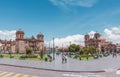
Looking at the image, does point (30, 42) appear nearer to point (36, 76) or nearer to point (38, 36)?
point (38, 36)

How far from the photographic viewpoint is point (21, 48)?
16712cm

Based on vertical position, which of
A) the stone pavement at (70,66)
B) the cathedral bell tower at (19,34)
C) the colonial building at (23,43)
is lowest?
the stone pavement at (70,66)

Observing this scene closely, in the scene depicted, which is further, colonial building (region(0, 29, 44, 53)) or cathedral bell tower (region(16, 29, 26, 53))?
colonial building (region(0, 29, 44, 53))

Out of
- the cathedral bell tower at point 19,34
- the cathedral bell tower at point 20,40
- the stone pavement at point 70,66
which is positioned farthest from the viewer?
the cathedral bell tower at point 19,34

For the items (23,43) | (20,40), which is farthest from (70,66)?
(23,43)

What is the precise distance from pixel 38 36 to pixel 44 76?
164943mm

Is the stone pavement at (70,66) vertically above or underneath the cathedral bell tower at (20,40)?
underneath

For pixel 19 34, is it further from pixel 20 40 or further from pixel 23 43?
pixel 23 43

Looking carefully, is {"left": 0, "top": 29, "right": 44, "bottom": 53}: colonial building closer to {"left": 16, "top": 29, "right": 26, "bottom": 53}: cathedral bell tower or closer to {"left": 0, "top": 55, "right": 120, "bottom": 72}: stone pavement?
{"left": 16, "top": 29, "right": 26, "bottom": 53}: cathedral bell tower

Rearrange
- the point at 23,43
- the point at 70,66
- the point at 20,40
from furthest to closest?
the point at 23,43 → the point at 20,40 → the point at 70,66

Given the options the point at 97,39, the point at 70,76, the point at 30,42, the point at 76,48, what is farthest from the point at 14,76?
the point at 97,39

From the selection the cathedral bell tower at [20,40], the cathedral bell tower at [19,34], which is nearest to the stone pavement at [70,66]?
the cathedral bell tower at [20,40]

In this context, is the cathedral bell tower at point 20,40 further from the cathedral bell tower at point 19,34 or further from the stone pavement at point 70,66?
the stone pavement at point 70,66

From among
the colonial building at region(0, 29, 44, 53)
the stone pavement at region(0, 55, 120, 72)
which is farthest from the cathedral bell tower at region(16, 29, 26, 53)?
the stone pavement at region(0, 55, 120, 72)
